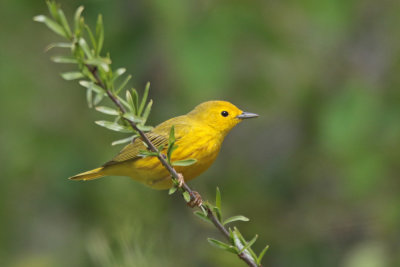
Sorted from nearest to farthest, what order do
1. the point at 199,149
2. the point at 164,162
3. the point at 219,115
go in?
the point at 164,162, the point at 199,149, the point at 219,115

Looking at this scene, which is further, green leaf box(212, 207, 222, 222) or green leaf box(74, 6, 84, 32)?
green leaf box(212, 207, 222, 222)

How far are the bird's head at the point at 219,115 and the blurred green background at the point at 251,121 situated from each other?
2.57 ft

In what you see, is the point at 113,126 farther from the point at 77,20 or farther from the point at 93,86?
the point at 77,20

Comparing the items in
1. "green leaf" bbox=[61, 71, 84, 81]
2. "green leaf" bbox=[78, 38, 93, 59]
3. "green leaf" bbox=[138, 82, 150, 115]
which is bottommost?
"green leaf" bbox=[138, 82, 150, 115]

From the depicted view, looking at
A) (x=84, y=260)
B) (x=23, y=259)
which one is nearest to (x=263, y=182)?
(x=84, y=260)

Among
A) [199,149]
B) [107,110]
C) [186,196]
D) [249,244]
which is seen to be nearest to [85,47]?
[107,110]

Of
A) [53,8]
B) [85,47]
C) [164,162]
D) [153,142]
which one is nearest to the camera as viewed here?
[53,8]

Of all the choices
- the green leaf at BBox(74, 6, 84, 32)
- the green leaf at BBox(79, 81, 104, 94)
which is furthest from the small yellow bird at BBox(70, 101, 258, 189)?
the green leaf at BBox(74, 6, 84, 32)

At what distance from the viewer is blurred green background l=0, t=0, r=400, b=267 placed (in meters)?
4.22

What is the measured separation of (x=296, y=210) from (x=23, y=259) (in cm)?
228

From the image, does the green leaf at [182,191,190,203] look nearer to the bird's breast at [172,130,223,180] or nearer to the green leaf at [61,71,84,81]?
the green leaf at [61,71,84,81]

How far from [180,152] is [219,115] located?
0.40 m

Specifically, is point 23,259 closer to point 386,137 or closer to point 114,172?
point 114,172

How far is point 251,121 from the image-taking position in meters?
6.32
